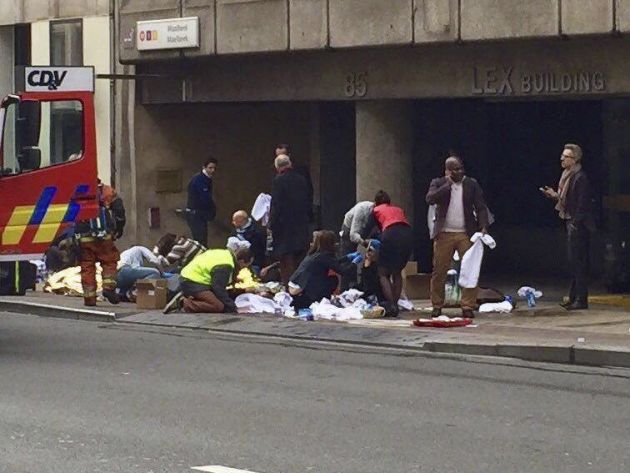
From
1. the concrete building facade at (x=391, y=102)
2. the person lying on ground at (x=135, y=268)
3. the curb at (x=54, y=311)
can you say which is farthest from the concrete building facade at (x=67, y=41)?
the curb at (x=54, y=311)

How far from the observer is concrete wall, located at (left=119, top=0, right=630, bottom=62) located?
1803cm

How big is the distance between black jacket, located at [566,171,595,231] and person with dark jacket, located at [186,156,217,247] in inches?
263

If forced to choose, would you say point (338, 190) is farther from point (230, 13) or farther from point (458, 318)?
point (458, 318)

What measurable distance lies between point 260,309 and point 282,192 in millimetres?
1700

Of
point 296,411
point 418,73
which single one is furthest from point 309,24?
point 296,411

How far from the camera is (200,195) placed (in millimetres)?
22844

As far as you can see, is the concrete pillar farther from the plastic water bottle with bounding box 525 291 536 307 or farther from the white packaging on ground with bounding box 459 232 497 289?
the white packaging on ground with bounding box 459 232 497 289

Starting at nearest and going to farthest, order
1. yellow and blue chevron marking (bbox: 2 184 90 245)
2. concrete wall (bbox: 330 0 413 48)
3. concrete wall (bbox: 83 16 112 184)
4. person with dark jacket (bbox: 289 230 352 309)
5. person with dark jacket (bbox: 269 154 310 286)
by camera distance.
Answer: yellow and blue chevron marking (bbox: 2 184 90 245) < person with dark jacket (bbox: 289 230 352 309) < person with dark jacket (bbox: 269 154 310 286) < concrete wall (bbox: 330 0 413 48) < concrete wall (bbox: 83 16 112 184)

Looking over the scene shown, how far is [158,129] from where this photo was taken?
24562 millimetres

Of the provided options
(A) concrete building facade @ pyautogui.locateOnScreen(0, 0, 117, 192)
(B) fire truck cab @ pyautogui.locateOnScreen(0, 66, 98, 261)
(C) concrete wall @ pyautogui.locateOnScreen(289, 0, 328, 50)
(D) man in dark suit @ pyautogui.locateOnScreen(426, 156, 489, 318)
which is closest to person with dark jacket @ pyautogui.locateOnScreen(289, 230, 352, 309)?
(D) man in dark suit @ pyautogui.locateOnScreen(426, 156, 489, 318)

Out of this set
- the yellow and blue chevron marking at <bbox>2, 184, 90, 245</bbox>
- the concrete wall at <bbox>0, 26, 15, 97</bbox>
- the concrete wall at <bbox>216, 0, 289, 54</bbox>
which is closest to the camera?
the yellow and blue chevron marking at <bbox>2, 184, 90, 245</bbox>

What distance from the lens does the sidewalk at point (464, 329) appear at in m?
14.0

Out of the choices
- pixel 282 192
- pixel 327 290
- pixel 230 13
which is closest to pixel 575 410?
pixel 327 290

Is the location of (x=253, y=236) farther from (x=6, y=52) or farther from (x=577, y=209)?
(x=6, y=52)
